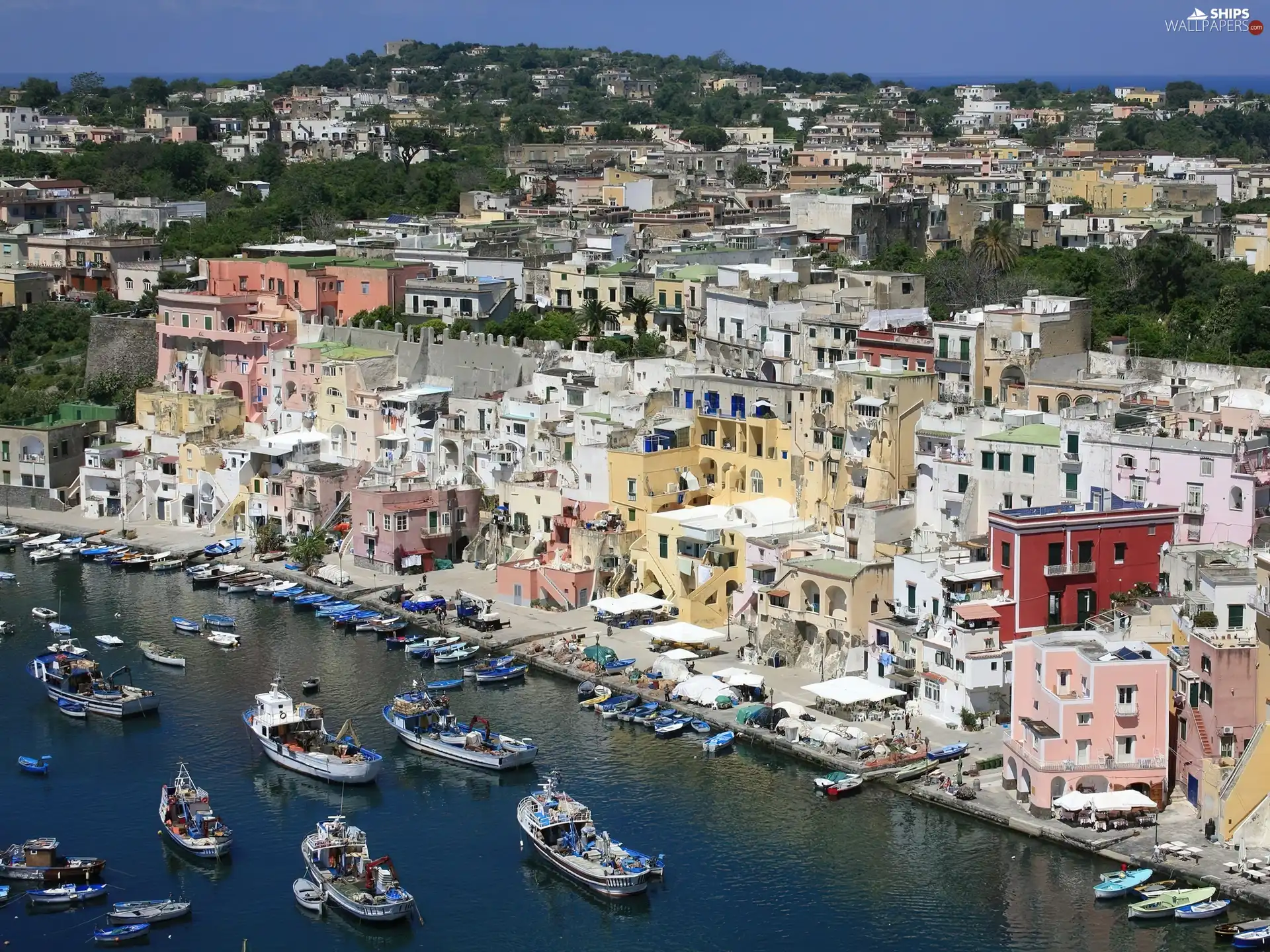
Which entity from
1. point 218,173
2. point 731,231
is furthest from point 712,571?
point 218,173

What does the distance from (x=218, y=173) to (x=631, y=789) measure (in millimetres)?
58068

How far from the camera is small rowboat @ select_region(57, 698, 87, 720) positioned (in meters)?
30.9

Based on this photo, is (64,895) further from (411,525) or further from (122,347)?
(122,347)

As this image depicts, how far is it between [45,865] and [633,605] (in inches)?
463

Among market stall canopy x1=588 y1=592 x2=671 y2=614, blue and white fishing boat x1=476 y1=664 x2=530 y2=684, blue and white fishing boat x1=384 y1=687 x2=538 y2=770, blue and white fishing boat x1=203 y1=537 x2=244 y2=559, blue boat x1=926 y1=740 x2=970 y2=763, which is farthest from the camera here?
blue and white fishing boat x1=203 y1=537 x2=244 y2=559

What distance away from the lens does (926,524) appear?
32.3m

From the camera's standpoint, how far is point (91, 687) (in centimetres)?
3133

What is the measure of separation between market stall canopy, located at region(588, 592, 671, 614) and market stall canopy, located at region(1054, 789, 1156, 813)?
33.4 ft

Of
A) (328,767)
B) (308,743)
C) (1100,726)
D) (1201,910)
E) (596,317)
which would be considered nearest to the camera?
(1201,910)

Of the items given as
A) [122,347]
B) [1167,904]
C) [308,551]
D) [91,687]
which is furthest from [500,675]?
[122,347]

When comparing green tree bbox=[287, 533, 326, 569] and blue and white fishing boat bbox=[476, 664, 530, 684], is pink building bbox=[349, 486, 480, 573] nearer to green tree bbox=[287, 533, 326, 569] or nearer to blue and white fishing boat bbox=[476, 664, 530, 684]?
green tree bbox=[287, 533, 326, 569]

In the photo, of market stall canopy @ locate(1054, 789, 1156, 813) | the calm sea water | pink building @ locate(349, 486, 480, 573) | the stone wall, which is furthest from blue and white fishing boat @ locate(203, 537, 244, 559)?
market stall canopy @ locate(1054, 789, 1156, 813)

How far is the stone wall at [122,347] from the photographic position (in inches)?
1967

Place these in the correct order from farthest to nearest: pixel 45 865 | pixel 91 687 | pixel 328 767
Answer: pixel 91 687
pixel 328 767
pixel 45 865
